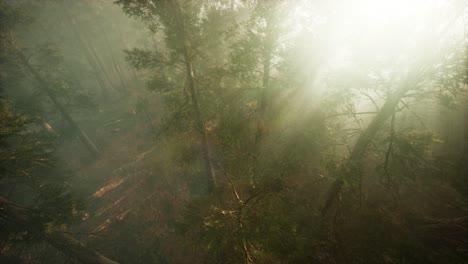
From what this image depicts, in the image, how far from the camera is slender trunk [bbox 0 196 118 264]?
26.4ft

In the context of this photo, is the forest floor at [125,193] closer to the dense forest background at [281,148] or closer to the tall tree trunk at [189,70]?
the dense forest background at [281,148]

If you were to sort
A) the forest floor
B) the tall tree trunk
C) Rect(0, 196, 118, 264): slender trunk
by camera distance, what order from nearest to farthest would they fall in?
the tall tree trunk < Rect(0, 196, 118, 264): slender trunk < the forest floor

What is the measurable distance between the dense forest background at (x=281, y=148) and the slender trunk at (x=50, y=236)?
0.21 ft

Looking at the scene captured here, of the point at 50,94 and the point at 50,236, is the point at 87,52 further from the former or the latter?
the point at 50,236

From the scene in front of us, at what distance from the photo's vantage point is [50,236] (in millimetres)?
8766

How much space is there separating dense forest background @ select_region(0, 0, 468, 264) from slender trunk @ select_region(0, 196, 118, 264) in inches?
2.5

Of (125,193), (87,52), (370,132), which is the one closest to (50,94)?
(125,193)

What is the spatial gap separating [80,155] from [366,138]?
24902 mm

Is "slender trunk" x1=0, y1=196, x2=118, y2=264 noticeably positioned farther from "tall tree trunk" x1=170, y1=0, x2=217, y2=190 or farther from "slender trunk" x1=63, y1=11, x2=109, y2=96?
"slender trunk" x1=63, y1=11, x2=109, y2=96

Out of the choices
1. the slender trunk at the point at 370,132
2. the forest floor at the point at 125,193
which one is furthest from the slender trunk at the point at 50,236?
the slender trunk at the point at 370,132

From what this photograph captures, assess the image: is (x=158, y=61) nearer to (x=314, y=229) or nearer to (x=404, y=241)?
(x=314, y=229)

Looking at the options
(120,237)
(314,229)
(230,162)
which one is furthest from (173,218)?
(314,229)

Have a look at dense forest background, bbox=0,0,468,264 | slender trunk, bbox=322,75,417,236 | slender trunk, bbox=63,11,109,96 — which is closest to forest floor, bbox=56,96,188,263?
dense forest background, bbox=0,0,468,264

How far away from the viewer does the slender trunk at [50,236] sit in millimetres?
8039
